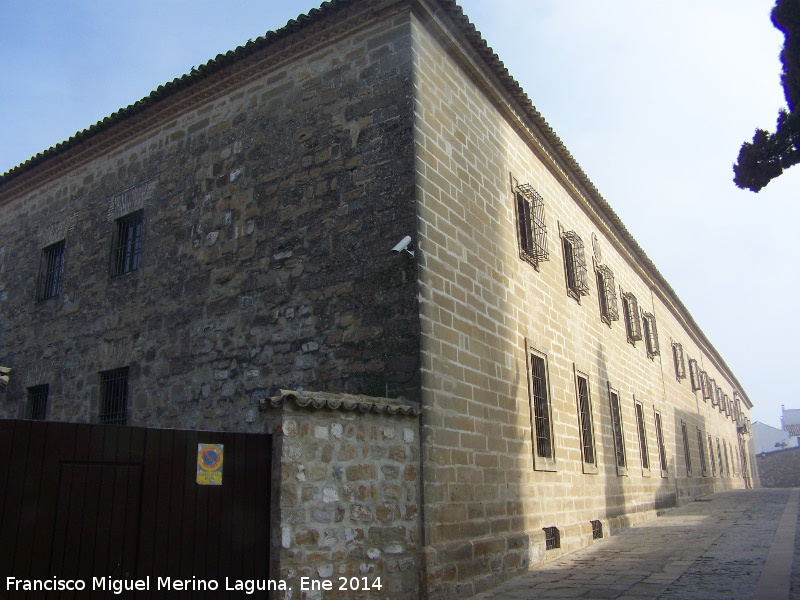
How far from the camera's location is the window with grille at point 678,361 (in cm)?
2188

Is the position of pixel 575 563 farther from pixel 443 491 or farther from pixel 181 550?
pixel 181 550

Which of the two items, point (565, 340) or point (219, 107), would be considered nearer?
point (219, 107)

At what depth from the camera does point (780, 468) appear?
47219mm

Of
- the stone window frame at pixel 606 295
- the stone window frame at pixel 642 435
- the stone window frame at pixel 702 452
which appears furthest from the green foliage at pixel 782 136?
the stone window frame at pixel 702 452

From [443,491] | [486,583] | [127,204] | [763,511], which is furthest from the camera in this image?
[763,511]

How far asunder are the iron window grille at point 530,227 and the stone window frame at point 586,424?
2.21m

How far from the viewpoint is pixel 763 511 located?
14688mm

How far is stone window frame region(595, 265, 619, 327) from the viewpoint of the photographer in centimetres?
1399

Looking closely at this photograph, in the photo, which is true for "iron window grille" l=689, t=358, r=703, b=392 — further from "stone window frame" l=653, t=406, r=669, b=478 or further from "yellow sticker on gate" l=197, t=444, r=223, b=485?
"yellow sticker on gate" l=197, t=444, r=223, b=485

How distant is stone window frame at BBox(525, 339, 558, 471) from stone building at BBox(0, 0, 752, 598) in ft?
0.13

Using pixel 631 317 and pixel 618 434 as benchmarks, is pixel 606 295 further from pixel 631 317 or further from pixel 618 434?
pixel 618 434

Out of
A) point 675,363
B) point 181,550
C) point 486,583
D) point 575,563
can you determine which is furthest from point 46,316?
point 675,363

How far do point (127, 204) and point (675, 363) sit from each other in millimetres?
18068

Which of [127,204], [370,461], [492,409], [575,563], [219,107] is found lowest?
[575,563]
